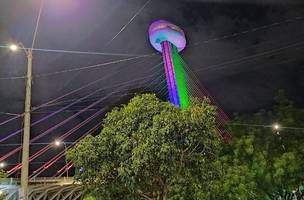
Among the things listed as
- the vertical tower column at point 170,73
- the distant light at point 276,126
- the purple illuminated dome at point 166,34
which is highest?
the purple illuminated dome at point 166,34

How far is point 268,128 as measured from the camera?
72.8 feet

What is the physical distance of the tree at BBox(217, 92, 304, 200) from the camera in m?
19.6

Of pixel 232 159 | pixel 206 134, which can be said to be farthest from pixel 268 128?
pixel 206 134

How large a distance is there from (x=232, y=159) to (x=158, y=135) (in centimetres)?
926

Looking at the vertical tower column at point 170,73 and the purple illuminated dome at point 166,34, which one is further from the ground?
the purple illuminated dome at point 166,34

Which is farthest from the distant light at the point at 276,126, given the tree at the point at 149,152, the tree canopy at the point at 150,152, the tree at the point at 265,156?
the tree at the point at 149,152

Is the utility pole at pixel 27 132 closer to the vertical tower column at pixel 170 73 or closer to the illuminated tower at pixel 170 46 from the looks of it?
the vertical tower column at pixel 170 73

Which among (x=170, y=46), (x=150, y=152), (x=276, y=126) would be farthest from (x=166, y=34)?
(x=150, y=152)

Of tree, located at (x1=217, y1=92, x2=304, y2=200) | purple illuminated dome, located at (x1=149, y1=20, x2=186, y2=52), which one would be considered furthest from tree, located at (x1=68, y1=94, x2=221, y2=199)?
purple illuminated dome, located at (x1=149, y1=20, x2=186, y2=52)

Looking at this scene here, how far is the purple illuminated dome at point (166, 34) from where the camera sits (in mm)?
30359

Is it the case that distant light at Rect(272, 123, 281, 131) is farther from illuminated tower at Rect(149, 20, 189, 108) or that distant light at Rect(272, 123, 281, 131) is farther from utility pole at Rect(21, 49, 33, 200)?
utility pole at Rect(21, 49, 33, 200)

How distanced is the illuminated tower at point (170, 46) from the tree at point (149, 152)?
11274 millimetres

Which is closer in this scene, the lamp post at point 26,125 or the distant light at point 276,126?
the lamp post at point 26,125

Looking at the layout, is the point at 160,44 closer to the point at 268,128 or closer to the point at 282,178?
the point at 268,128
